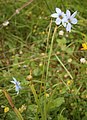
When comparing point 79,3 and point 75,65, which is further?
point 79,3

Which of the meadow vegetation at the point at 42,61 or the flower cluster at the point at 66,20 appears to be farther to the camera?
the meadow vegetation at the point at 42,61

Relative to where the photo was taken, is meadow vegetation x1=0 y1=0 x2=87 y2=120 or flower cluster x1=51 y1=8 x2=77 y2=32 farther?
meadow vegetation x1=0 y1=0 x2=87 y2=120

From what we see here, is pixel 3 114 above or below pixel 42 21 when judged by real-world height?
below

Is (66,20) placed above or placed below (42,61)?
above

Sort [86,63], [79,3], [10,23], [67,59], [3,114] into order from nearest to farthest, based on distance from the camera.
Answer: [3,114], [86,63], [67,59], [79,3], [10,23]

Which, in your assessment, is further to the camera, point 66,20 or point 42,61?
point 42,61

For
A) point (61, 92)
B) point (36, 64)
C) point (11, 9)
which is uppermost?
point (11, 9)

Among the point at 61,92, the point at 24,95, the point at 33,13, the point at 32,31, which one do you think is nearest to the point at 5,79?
the point at 24,95

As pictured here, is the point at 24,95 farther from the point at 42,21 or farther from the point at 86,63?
the point at 42,21

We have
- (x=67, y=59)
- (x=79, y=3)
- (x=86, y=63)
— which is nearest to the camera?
(x=86, y=63)

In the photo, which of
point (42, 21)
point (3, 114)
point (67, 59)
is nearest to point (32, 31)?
point (42, 21)
